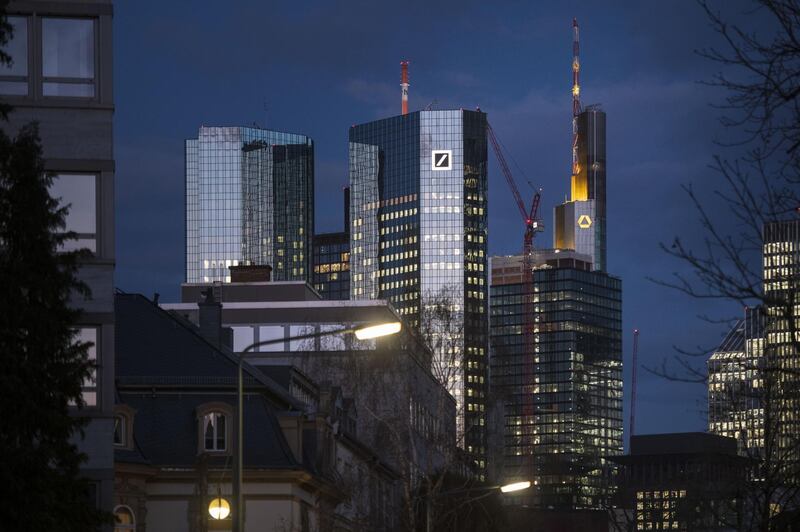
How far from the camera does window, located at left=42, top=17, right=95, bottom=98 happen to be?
44.2 metres

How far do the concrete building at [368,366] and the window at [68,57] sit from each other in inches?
363

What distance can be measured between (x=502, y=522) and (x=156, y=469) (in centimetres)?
3516

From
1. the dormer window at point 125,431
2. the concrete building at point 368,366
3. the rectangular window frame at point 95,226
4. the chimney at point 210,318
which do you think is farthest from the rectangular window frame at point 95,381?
the chimney at point 210,318

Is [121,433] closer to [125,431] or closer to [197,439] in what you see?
[125,431]

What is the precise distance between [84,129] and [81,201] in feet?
5.85

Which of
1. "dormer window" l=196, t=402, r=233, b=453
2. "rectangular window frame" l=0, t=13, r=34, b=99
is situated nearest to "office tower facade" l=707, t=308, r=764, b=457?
"dormer window" l=196, t=402, r=233, b=453

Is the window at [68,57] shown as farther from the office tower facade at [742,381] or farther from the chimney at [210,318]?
the chimney at [210,318]

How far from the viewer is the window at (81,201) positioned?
43.6m

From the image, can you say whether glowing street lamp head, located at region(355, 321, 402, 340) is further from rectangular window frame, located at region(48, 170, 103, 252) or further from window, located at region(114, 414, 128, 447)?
window, located at region(114, 414, 128, 447)

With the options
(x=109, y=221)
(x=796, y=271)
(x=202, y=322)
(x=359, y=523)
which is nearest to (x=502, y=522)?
(x=202, y=322)

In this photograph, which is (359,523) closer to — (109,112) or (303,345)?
(109,112)

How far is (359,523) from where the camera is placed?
211 feet

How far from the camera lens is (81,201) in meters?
43.8

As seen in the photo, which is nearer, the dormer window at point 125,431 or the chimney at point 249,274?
the dormer window at point 125,431
